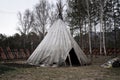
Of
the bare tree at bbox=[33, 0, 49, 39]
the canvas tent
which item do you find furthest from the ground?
the bare tree at bbox=[33, 0, 49, 39]

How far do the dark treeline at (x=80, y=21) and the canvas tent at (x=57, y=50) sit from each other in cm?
600

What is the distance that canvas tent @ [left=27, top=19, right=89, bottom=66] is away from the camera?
1537cm

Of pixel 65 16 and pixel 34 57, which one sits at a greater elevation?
pixel 65 16

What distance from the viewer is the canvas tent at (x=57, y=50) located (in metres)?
15.4

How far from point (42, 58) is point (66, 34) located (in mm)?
2869

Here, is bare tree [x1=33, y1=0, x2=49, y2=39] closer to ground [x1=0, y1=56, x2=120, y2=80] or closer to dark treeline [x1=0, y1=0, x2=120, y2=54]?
dark treeline [x1=0, y1=0, x2=120, y2=54]

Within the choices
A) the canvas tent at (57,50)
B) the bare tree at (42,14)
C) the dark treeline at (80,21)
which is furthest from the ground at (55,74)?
the bare tree at (42,14)

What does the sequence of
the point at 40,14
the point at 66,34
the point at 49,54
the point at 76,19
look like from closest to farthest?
1. the point at 49,54
2. the point at 66,34
3. the point at 76,19
4. the point at 40,14

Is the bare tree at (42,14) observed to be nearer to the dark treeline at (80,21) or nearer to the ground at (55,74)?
the dark treeline at (80,21)

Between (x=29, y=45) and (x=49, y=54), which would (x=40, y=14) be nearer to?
(x=29, y=45)

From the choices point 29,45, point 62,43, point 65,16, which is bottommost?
point 29,45

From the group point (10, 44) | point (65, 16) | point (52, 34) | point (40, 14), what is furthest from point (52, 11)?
point (52, 34)

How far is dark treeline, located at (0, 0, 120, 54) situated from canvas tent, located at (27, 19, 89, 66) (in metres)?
6.00

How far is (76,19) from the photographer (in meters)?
31.8
